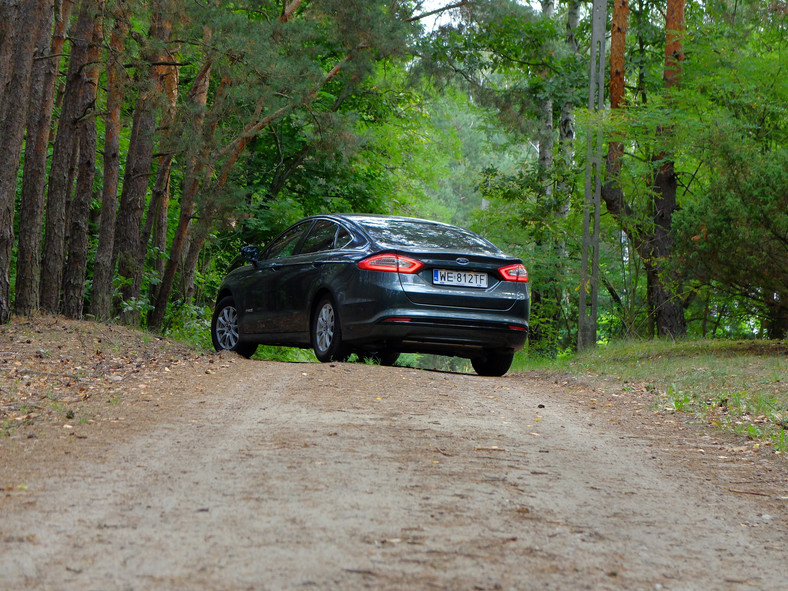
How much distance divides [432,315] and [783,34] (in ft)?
40.8

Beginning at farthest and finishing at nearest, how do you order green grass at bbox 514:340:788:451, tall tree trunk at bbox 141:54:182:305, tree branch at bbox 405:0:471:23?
1. tree branch at bbox 405:0:471:23
2. tall tree trunk at bbox 141:54:182:305
3. green grass at bbox 514:340:788:451

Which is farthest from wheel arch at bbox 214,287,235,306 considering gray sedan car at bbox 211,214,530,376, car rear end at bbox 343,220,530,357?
car rear end at bbox 343,220,530,357

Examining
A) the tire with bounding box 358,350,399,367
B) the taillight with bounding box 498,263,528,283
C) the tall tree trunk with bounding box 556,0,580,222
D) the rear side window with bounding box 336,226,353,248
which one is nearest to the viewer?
the taillight with bounding box 498,263,528,283

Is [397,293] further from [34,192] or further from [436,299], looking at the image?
[34,192]

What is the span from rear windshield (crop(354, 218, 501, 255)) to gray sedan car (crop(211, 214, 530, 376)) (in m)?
0.01

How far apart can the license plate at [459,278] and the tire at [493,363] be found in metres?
1.04

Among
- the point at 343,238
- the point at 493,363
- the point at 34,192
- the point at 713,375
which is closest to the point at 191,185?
the point at 34,192

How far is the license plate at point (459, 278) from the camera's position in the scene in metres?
9.66

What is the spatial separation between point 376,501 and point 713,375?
24.9ft

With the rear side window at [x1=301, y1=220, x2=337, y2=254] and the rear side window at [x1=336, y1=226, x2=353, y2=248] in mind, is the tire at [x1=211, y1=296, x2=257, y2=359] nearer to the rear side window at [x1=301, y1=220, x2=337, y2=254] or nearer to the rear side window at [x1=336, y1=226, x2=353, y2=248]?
the rear side window at [x1=301, y1=220, x2=337, y2=254]

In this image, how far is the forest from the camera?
13.8 meters

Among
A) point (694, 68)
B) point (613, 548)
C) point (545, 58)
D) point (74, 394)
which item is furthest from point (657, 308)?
point (613, 548)

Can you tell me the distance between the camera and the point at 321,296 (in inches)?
409

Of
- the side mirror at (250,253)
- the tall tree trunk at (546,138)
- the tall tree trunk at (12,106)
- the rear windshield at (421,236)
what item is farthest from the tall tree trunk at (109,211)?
the tall tree trunk at (546,138)
